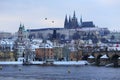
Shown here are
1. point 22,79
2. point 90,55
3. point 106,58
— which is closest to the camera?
point 22,79

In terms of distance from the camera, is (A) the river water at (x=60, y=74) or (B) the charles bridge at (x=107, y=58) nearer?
(A) the river water at (x=60, y=74)

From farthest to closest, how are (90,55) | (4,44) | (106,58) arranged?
(4,44) < (90,55) < (106,58)

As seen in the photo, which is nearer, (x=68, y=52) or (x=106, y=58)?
(x=106, y=58)

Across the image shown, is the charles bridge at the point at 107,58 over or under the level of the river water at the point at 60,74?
over

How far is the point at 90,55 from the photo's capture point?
144m

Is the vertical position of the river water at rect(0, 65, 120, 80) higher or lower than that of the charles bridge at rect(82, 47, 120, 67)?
lower

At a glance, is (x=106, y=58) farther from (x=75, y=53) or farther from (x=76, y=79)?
(x=76, y=79)

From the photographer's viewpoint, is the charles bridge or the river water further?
the charles bridge

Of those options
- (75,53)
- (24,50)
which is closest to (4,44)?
(24,50)

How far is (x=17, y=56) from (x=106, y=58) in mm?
36850

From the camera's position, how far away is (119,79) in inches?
2552

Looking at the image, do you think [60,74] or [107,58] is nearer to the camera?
[60,74]

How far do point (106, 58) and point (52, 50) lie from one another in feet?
130

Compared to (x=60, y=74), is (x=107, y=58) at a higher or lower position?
higher
